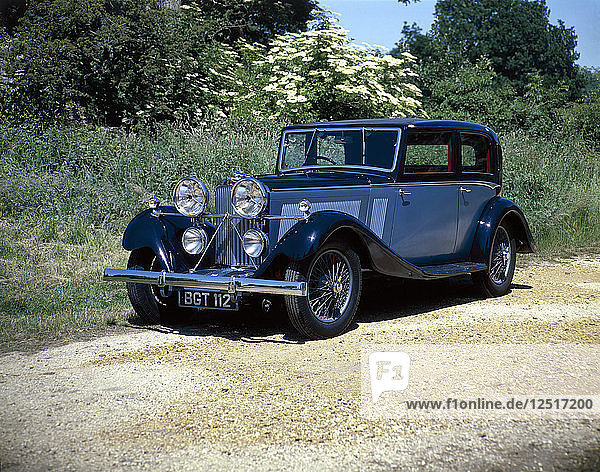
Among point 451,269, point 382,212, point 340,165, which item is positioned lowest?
point 451,269

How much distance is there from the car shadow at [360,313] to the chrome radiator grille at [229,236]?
1.80ft

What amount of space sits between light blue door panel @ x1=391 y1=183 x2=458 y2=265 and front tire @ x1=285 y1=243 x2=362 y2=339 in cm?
88

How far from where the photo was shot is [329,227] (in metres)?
5.57

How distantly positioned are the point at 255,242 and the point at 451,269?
7.20 feet

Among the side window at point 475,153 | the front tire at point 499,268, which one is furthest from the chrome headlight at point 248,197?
the front tire at point 499,268

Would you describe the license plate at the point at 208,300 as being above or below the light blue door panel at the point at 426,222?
below

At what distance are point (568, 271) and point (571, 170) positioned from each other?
4.27 metres

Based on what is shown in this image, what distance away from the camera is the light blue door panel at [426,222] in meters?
6.64

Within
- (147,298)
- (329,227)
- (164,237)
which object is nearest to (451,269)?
(329,227)

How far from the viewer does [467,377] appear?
461 cm

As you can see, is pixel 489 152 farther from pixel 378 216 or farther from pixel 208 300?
pixel 208 300

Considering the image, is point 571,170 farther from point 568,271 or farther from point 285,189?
point 285,189

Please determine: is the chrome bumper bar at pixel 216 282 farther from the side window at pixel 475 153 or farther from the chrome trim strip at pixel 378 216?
the side window at pixel 475 153

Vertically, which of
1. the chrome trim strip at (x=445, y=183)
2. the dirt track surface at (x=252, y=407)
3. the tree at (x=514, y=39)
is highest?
the tree at (x=514, y=39)
